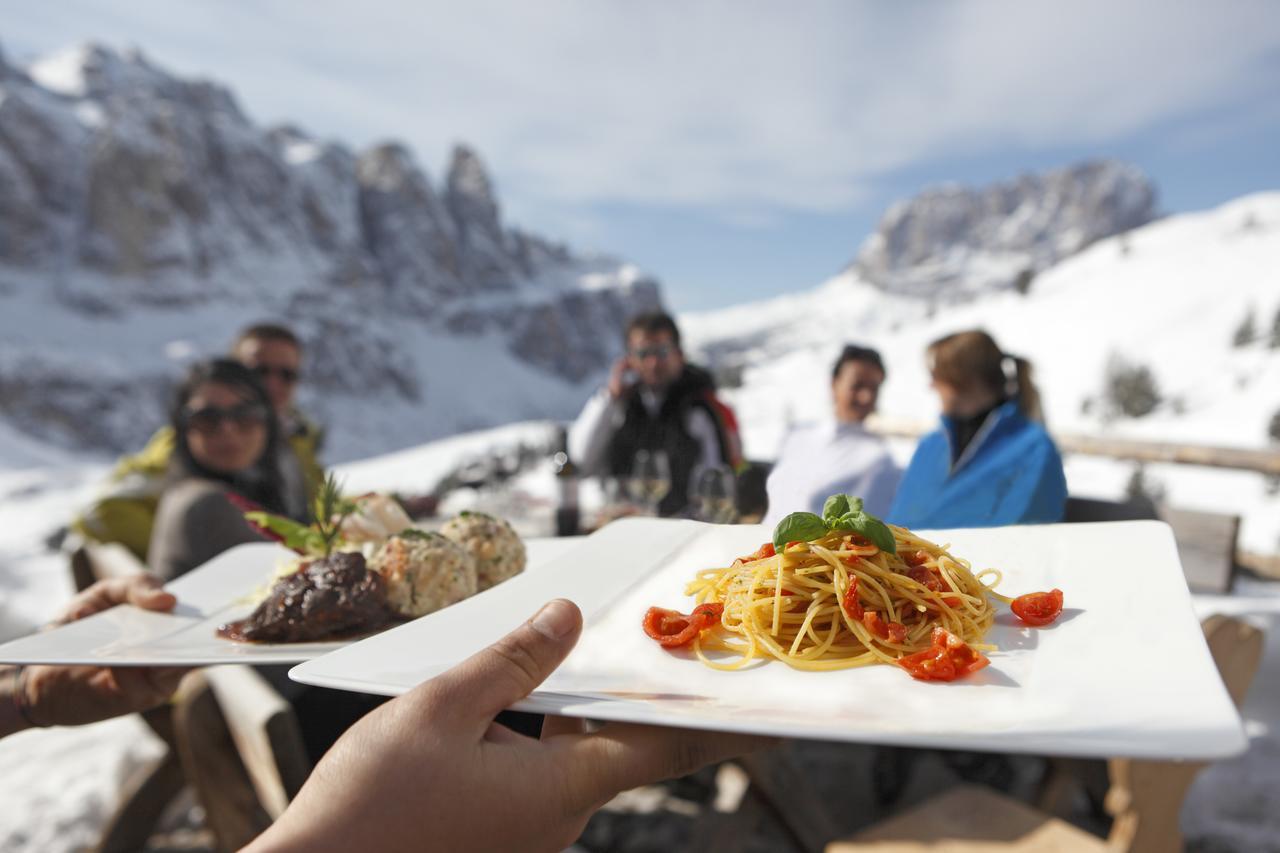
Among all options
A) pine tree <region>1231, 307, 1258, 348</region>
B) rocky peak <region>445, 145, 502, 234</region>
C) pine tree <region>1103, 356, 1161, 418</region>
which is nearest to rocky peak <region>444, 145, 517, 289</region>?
rocky peak <region>445, 145, 502, 234</region>

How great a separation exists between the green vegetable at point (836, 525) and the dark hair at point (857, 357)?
174cm

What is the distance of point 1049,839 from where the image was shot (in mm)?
3057

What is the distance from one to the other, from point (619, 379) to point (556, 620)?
406 centimetres

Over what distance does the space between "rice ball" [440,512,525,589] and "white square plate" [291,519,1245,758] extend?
1.15ft

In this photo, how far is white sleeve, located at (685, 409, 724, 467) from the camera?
5.57 metres

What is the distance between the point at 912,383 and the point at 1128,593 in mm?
37431

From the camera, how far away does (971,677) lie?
1.15 meters

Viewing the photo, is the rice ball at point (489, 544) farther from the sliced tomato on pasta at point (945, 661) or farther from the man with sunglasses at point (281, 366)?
the man with sunglasses at point (281, 366)

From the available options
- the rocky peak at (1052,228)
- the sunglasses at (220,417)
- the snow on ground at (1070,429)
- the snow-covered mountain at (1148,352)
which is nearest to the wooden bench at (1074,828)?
the snow on ground at (1070,429)

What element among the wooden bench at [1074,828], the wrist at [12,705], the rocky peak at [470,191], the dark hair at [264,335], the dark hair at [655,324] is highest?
the rocky peak at [470,191]

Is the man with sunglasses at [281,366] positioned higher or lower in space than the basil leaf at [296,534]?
Answer: higher

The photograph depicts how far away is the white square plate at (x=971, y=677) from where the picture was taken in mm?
876

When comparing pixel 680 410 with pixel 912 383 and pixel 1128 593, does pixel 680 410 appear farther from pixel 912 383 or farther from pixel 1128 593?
pixel 912 383

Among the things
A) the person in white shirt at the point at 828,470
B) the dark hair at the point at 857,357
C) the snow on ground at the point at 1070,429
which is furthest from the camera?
the snow on ground at the point at 1070,429
